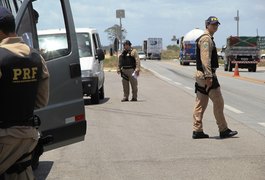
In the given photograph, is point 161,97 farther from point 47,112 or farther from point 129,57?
point 47,112

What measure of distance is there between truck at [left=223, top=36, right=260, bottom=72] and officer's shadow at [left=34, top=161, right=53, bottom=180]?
3109 cm

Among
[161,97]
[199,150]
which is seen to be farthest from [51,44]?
[161,97]

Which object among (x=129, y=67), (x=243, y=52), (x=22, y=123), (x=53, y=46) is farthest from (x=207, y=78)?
(x=243, y=52)

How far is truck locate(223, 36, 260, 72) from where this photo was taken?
122 ft

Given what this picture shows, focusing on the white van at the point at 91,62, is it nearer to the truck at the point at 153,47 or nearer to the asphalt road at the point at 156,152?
the asphalt road at the point at 156,152

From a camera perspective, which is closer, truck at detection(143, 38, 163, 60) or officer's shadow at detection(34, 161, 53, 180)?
officer's shadow at detection(34, 161, 53, 180)

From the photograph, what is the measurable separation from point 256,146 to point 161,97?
27.2 feet

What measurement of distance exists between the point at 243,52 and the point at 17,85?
35.0 m

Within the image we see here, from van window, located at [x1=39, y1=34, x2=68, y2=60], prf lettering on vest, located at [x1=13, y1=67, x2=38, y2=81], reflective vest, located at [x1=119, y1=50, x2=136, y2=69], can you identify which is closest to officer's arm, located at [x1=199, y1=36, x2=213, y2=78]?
van window, located at [x1=39, y1=34, x2=68, y2=60]

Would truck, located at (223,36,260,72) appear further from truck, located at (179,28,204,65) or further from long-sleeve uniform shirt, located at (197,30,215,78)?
long-sleeve uniform shirt, located at (197,30,215,78)

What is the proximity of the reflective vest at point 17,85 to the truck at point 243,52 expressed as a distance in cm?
3409

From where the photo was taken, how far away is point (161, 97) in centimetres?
1603

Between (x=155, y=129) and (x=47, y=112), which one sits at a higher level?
(x=47, y=112)

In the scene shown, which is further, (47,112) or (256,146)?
(256,146)
